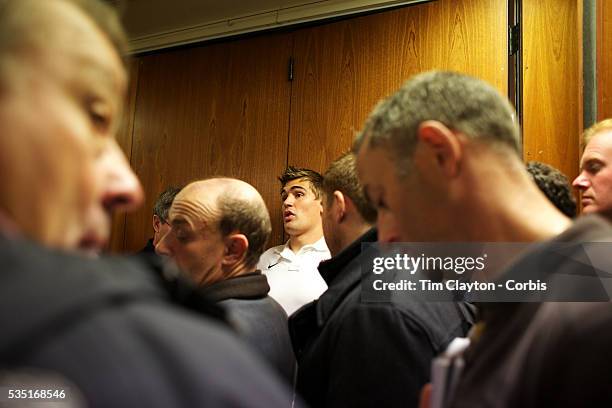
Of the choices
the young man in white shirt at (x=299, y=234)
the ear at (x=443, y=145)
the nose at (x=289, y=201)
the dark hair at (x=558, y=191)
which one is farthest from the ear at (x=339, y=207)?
the nose at (x=289, y=201)

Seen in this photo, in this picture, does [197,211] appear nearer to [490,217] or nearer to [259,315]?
[259,315]

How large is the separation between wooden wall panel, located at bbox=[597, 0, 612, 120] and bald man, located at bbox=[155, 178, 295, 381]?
4.24 ft

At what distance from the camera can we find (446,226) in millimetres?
785

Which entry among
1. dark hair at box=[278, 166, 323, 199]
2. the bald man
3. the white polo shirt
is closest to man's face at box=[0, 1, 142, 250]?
the bald man

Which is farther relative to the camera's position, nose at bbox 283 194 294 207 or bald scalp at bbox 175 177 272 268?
nose at bbox 283 194 294 207

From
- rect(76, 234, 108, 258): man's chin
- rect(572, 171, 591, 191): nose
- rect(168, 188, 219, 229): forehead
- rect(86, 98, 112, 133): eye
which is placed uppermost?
rect(572, 171, 591, 191): nose

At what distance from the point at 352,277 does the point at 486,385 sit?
76 centimetres

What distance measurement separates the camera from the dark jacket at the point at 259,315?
1379 mm

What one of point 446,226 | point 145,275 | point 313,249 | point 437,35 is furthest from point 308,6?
point 145,275

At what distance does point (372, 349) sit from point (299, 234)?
1634 mm

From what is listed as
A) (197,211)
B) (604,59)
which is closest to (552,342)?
(197,211)

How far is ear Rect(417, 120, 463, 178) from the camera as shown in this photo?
762 millimetres

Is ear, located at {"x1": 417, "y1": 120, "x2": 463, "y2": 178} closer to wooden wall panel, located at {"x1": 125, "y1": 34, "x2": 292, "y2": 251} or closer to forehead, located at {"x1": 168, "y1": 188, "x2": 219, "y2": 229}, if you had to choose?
forehead, located at {"x1": 168, "y1": 188, "x2": 219, "y2": 229}

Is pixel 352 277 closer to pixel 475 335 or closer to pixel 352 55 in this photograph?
pixel 475 335
